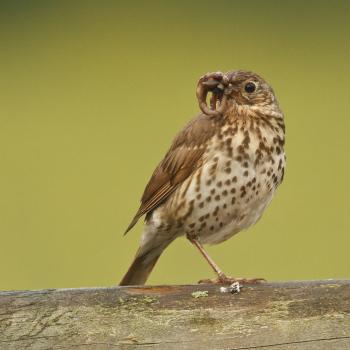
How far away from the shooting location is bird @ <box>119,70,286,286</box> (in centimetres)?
516

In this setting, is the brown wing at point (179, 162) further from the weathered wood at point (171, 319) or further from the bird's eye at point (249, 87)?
the weathered wood at point (171, 319)

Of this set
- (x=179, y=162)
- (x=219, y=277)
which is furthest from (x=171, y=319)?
(x=179, y=162)

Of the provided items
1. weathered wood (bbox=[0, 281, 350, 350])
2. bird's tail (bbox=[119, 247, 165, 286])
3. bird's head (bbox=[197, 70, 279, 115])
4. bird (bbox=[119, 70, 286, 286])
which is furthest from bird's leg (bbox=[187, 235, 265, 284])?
bird's head (bbox=[197, 70, 279, 115])

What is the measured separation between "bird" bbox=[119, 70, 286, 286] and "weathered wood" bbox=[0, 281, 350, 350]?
1364mm

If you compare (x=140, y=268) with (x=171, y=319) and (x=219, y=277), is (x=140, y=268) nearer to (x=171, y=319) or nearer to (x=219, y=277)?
(x=219, y=277)

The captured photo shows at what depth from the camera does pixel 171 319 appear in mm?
3656

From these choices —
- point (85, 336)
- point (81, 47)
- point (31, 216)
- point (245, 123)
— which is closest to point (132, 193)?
point (31, 216)

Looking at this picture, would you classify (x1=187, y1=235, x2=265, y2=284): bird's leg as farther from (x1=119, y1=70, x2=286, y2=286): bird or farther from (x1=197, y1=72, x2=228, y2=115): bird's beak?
(x1=197, y1=72, x2=228, y2=115): bird's beak

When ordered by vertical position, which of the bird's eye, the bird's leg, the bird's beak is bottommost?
the bird's leg

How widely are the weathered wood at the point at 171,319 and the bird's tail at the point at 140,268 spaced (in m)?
1.50

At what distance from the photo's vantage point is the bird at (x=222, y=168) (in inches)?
203

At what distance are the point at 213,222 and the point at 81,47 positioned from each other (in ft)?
14.7

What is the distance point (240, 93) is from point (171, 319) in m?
1.68

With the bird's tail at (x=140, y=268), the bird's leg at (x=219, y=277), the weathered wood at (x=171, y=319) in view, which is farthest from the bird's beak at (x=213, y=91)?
the weathered wood at (x=171, y=319)
